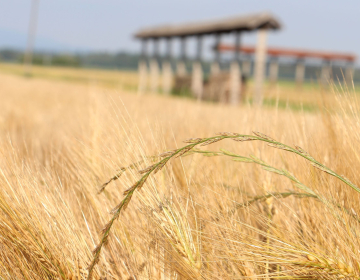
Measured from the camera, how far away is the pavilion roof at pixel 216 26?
8391mm

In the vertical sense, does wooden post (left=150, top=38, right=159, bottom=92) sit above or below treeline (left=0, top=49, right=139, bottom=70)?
below

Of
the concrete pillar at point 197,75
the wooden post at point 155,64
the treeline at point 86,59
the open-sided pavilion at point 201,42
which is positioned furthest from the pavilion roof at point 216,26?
the treeline at point 86,59

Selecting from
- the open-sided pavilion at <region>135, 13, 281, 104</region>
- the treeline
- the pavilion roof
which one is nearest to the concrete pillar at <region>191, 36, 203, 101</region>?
the open-sided pavilion at <region>135, 13, 281, 104</region>

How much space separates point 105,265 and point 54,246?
0.15 m

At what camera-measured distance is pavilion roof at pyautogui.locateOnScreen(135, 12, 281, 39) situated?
8.39 meters

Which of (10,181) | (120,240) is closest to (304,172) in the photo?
(120,240)

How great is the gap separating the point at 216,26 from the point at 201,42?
132cm

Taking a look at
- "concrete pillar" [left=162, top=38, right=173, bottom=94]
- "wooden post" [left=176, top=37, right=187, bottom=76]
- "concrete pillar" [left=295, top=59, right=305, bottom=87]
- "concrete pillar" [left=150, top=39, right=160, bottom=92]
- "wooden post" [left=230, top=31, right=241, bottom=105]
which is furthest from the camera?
"concrete pillar" [left=295, top=59, right=305, bottom=87]

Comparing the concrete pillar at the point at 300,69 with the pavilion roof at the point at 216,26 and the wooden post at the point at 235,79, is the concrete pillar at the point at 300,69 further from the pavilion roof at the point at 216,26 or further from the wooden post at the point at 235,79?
the wooden post at the point at 235,79

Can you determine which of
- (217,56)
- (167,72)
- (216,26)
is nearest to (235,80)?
(217,56)

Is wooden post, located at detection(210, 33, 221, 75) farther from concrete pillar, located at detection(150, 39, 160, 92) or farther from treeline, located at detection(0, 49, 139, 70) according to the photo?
treeline, located at detection(0, 49, 139, 70)

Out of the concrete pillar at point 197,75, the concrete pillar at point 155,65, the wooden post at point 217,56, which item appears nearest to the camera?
the wooden post at point 217,56

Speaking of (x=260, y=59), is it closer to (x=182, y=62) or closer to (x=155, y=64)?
(x=182, y=62)

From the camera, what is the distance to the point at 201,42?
36.4 ft
